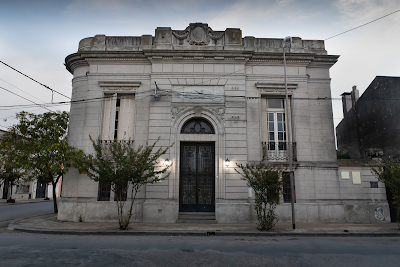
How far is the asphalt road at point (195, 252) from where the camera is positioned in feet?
22.4

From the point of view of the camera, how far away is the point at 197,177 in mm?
15047

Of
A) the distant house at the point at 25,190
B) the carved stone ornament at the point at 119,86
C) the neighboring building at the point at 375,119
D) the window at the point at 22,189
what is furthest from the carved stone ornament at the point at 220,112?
the window at the point at 22,189

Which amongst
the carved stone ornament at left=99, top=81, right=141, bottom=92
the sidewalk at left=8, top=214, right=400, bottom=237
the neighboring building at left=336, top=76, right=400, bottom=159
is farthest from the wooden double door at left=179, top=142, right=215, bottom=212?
the neighboring building at left=336, top=76, right=400, bottom=159

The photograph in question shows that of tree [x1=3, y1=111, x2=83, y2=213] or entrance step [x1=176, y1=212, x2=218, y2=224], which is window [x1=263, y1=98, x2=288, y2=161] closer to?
entrance step [x1=176, y1=212, x2=218, y2=224]

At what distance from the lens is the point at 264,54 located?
15836 millimetres

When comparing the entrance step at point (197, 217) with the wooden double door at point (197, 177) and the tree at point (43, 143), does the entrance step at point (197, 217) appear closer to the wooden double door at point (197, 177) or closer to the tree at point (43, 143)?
the wooden double door at point (197, 177)

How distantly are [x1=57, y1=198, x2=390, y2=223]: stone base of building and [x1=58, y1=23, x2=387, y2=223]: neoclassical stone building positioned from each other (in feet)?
0.16

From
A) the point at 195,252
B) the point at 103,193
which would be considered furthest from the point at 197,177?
the point at 195,252

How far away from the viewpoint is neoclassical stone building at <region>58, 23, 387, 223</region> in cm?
1448

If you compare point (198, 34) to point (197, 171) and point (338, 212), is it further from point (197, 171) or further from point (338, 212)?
point (338, 212)

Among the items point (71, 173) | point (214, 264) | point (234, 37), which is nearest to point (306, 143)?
point (234, 37)

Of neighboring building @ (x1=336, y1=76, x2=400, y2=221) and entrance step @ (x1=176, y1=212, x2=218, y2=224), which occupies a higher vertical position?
neighboring building @ (x1=336, y1=76, x2=400, y2=221)

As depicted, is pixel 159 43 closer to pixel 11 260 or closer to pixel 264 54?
pixel 264 54

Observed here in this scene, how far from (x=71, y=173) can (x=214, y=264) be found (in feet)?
36.1
